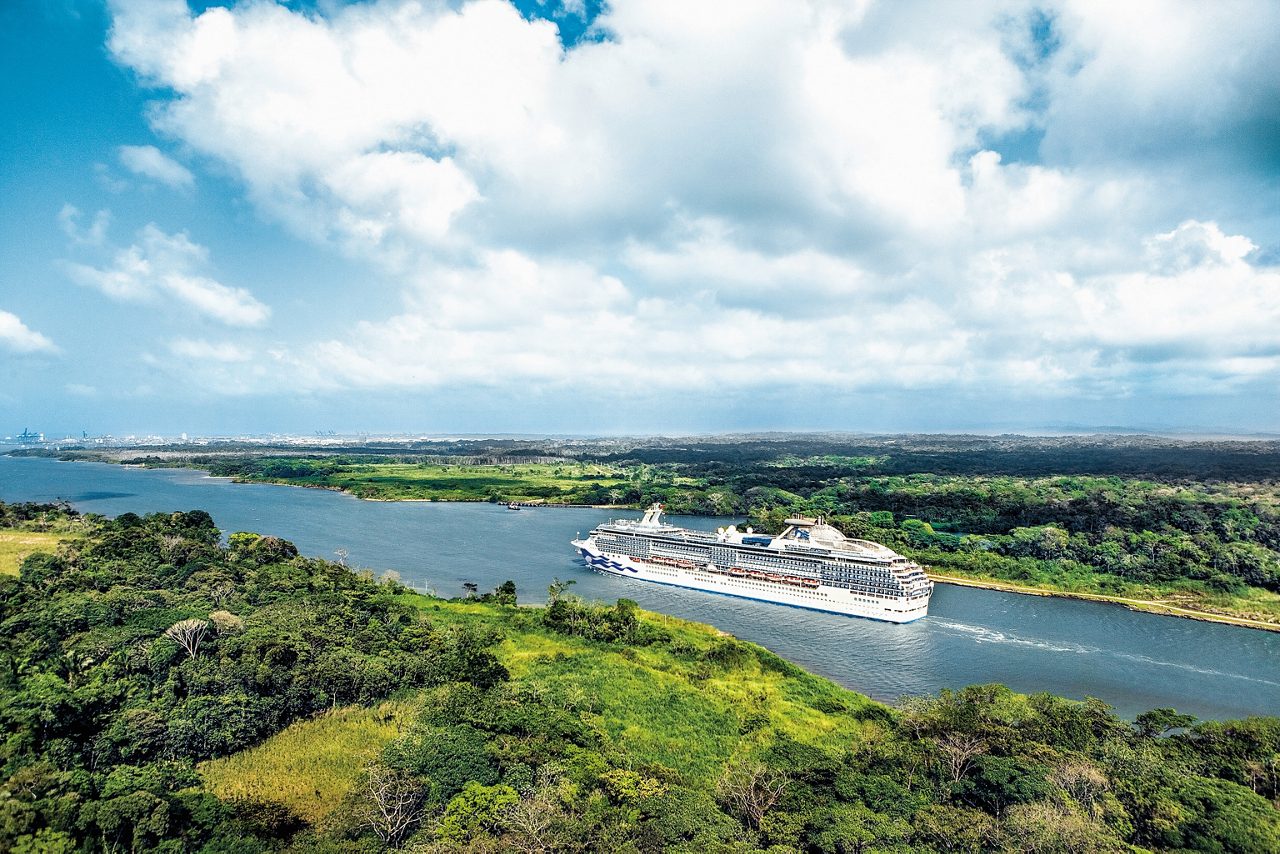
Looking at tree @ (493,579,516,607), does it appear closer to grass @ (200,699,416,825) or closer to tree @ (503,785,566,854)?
grass @ (200,699,416,825)

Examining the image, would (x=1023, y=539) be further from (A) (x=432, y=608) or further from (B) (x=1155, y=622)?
(A) (x=432, y=608)

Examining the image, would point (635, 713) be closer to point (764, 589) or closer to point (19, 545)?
point (764, 589)

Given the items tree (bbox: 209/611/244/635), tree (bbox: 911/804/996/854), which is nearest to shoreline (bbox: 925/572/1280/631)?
tree (bbox: 911/804/996/854)

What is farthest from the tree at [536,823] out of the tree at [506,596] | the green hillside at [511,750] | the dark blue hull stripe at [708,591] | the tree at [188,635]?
the dark blue hull stripe at [708,591]

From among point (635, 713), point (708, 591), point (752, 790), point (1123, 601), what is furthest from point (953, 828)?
point (1123, 601)

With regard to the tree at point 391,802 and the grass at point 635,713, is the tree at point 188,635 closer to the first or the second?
the grass at point 635,713

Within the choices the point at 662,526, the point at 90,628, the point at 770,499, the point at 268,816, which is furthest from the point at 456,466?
the point at 268,816
